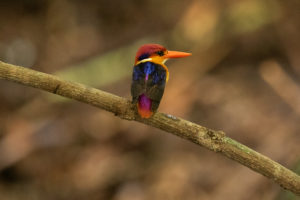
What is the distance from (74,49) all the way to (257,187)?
8.68 feet

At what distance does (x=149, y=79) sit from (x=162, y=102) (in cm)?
249

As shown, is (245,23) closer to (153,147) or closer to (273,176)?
(153,147)

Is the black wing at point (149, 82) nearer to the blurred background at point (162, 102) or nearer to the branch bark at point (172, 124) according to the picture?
the branch bark at point (172, 124)

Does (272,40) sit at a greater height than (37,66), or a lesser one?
greater

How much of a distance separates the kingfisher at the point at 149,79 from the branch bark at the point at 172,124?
71mm

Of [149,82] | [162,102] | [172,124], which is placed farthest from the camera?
[162,102]

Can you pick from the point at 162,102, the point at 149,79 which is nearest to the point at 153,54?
the point at 149,79

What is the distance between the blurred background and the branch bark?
1.59 m

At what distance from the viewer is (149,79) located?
2.03 meters

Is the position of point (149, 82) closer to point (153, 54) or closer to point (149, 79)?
point (149, 79)

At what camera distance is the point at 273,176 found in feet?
5.91

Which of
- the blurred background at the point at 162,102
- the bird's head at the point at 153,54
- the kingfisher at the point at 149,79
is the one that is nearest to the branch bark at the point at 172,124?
the kingfisher at the point at 149,79

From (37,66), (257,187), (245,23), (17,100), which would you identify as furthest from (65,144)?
(245,23)

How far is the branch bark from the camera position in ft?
5.81
